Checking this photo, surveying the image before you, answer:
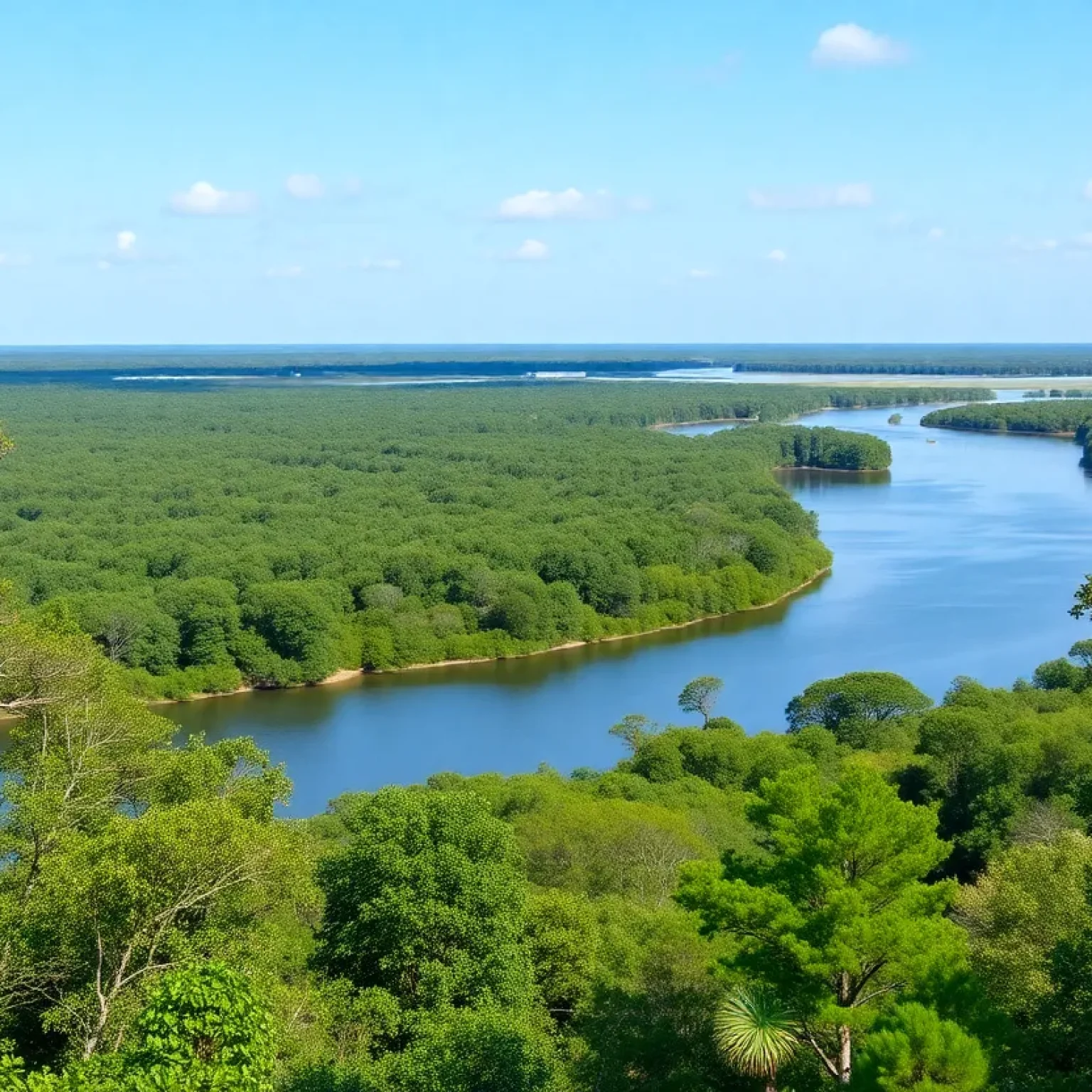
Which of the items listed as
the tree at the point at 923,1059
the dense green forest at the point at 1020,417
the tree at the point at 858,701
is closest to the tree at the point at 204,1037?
the tree at the point at 923,1059

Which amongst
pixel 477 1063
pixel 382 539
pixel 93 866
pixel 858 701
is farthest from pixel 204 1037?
pixel 382 539

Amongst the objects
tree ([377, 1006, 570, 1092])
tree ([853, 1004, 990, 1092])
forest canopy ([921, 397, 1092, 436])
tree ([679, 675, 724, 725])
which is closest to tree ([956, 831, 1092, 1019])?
tree ([853, 1004, 990, 1092])

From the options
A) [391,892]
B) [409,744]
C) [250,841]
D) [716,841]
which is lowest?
[409,744]

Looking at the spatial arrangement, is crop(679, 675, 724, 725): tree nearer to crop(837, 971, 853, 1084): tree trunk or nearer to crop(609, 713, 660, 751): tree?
crop(609, 713, 660, 751): tree

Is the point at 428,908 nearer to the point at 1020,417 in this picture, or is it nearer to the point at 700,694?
the point at 700,694

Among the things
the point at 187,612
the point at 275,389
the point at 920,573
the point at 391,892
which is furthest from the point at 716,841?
the point at 275,389

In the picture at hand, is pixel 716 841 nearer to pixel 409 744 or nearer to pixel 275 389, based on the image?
pixel 409 744

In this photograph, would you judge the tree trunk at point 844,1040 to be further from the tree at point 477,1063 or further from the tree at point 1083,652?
the tree at point 1083,652

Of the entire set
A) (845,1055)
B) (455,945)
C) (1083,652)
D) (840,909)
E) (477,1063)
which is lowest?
(1083,652)
